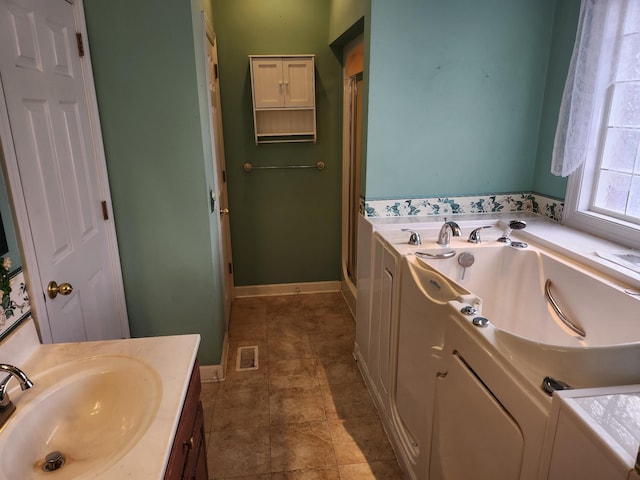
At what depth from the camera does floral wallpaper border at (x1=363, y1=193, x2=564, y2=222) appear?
246 cm

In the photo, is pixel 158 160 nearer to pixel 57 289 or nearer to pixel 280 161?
pixel 57 289

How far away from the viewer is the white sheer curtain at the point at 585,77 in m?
1.87

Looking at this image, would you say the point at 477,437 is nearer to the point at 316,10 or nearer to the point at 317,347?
the point at 317,347

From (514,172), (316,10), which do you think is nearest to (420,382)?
(514,172)

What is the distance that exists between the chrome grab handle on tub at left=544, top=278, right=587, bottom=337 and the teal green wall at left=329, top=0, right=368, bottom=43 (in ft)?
5.52

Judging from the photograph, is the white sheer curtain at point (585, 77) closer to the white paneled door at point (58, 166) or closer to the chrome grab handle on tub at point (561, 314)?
the chrome grab handle on tub at point (561, 314)

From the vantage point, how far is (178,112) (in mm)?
2168

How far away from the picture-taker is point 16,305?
1.29 metres

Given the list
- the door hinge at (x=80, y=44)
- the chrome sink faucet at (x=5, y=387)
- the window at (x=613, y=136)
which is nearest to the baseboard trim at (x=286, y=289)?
the window at (x=613, y=136)

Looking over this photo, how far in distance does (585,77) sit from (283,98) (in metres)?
2.03

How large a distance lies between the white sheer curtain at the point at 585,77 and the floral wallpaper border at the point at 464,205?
394 mm

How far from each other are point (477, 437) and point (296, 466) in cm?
103

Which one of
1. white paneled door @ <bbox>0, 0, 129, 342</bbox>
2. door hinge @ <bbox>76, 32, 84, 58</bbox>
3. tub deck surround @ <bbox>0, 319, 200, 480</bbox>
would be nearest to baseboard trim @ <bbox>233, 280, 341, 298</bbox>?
white paneled door @ <bbox>0, 0, 129, 342</bbox>

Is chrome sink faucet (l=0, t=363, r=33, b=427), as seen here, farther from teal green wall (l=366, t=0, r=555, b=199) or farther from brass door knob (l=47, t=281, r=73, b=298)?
teal green wall (l=366, t=0, r=555, b=199)
